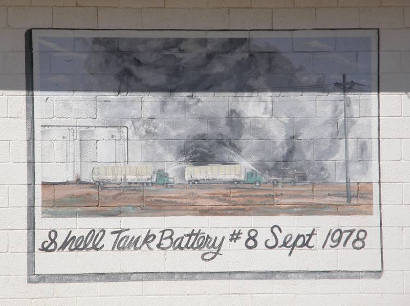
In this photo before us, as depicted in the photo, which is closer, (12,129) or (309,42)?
(12,129)

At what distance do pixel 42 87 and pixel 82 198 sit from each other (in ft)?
3.33

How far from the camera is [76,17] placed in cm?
620

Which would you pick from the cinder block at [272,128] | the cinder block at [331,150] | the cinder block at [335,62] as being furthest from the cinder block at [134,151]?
the cinder block at [335,62]

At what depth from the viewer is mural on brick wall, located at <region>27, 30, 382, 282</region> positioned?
6188 millimetres

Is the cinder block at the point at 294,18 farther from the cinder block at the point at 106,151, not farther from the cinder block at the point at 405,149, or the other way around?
the cinder block at the point at 106,151

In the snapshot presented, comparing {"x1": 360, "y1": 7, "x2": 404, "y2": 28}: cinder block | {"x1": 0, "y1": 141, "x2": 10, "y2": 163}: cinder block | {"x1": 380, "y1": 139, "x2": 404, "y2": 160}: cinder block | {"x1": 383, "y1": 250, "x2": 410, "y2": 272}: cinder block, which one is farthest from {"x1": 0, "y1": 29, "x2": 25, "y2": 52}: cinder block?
{"x1": 383, "y1": 250, "x2": 410, "y2": 272}: cinder block

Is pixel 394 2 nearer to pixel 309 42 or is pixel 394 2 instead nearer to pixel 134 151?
pixel 309 42

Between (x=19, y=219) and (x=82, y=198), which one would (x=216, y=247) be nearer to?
(x=82, y=198)

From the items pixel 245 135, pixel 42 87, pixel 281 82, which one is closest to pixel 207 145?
pixel 245 135

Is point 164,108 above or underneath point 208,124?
above

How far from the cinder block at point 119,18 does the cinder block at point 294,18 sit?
3.94 feet

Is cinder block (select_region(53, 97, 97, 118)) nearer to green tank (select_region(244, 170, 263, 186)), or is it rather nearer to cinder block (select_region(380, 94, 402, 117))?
green tank (select_region(244, 170, 263, 186))

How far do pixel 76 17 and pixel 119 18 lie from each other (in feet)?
1.21

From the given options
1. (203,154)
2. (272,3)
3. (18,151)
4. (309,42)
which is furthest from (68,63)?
(309,42)
